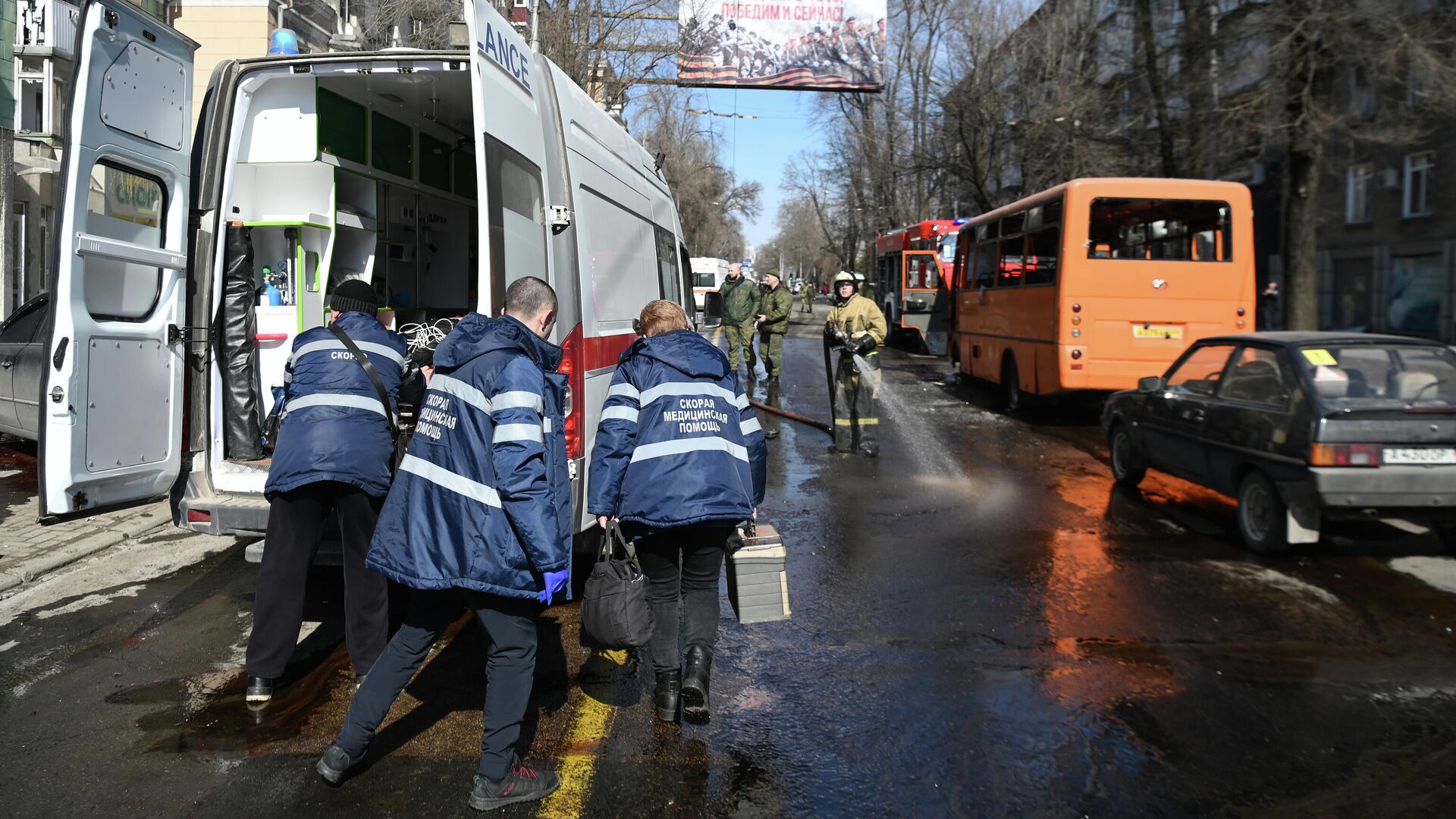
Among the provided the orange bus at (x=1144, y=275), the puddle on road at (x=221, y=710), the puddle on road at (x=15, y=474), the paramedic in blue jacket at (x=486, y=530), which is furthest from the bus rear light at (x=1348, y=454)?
the puddle on road at (x=15, y=474)

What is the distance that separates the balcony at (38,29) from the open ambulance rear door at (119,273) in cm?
1829

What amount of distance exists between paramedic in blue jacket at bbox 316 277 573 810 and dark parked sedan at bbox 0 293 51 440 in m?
7.63

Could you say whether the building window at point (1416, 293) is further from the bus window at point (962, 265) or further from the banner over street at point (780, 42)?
the banner over street at point (780, 42)

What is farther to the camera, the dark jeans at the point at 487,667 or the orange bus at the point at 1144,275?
the orange bus at the point at 1144,275

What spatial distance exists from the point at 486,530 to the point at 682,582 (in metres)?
1.19

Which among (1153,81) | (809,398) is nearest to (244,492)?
(809,398)

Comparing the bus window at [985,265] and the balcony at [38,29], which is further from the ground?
the balcony at [38,29]

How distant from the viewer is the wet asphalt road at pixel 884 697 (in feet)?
12.1

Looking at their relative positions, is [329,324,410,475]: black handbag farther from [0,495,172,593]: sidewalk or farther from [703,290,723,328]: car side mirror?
[703,290,723,328]: car side mirror

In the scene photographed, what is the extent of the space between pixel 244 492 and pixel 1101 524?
591cm

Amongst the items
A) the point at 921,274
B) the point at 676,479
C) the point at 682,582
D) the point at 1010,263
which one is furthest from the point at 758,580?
the point at 921,274


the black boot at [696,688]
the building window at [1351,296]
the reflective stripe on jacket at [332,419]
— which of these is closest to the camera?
the black boot at [696,688]

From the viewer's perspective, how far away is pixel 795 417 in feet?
44.7

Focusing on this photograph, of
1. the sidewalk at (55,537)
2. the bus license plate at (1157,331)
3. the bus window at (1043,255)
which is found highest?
the bus window at (1043,255)
